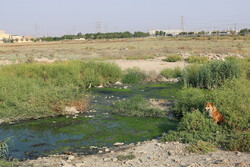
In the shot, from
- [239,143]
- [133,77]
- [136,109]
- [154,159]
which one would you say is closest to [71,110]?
[136,109]

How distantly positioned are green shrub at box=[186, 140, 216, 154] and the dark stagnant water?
2008mm

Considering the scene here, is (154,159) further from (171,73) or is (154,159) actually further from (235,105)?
(171,73)

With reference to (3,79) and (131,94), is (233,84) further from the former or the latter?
(3,79)

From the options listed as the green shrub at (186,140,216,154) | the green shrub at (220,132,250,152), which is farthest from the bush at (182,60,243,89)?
the green shrub at (186,140,216,154)

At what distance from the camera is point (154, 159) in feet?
21.5

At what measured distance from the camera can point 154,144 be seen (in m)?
7.57

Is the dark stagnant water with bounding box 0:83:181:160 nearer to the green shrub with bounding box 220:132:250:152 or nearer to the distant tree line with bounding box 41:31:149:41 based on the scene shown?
the green shrub with bounding box 220:132:250:152

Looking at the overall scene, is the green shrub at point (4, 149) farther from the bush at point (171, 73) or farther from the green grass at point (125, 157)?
the bush at point (171, 73)

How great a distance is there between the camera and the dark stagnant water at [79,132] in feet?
26.1

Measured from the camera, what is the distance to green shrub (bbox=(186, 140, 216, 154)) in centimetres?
663

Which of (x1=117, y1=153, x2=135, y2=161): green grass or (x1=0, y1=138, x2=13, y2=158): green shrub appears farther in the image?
(x1=117, y1=153, x2=135, y2=161): green grass

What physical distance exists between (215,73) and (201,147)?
8483 mm

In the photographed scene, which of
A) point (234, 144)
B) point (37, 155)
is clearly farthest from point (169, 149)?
point (37, 155)

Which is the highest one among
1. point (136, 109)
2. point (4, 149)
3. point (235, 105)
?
point (235, 105)
